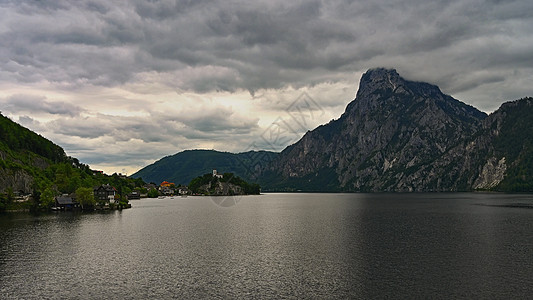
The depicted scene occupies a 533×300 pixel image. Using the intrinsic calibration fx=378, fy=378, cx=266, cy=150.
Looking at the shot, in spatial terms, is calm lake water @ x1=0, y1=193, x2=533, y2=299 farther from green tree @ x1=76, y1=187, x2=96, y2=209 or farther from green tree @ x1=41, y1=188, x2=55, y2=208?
green tree @ x1=76, y1=187, x2=96, y2=209

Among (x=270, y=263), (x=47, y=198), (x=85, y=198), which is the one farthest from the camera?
(x=85, y=198)

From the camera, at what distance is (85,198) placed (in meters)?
187

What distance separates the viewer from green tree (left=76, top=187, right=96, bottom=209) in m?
187

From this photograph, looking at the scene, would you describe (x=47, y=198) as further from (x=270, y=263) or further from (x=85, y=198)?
(x=270, y=263)

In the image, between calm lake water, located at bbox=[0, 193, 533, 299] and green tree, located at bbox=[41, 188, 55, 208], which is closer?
calm lake water, located at bbox=[0, 193, 533, 299]

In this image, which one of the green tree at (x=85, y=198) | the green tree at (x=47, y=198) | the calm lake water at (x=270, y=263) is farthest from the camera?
the green tree at (x=85, y=198)

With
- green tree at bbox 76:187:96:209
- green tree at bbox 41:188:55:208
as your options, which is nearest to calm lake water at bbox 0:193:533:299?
green tree at bbox 41:188:55:208

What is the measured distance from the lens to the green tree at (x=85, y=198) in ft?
613

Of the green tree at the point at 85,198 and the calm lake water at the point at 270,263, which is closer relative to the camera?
the calm lake water at the point at 270,263

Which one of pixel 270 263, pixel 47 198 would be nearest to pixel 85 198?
pixel 47 198

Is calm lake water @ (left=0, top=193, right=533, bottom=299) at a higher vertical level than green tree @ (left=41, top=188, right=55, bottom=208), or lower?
lower

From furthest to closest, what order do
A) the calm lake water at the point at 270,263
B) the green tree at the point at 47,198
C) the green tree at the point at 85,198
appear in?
the green tree at the point at 85,198
the green tree at the point at 47,198
the calm lake water at the point at 270,263

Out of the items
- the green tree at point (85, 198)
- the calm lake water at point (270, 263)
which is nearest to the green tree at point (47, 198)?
the green tree at point (85, 198)

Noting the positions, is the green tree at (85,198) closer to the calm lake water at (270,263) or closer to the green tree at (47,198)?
the green tree at (47,198)
